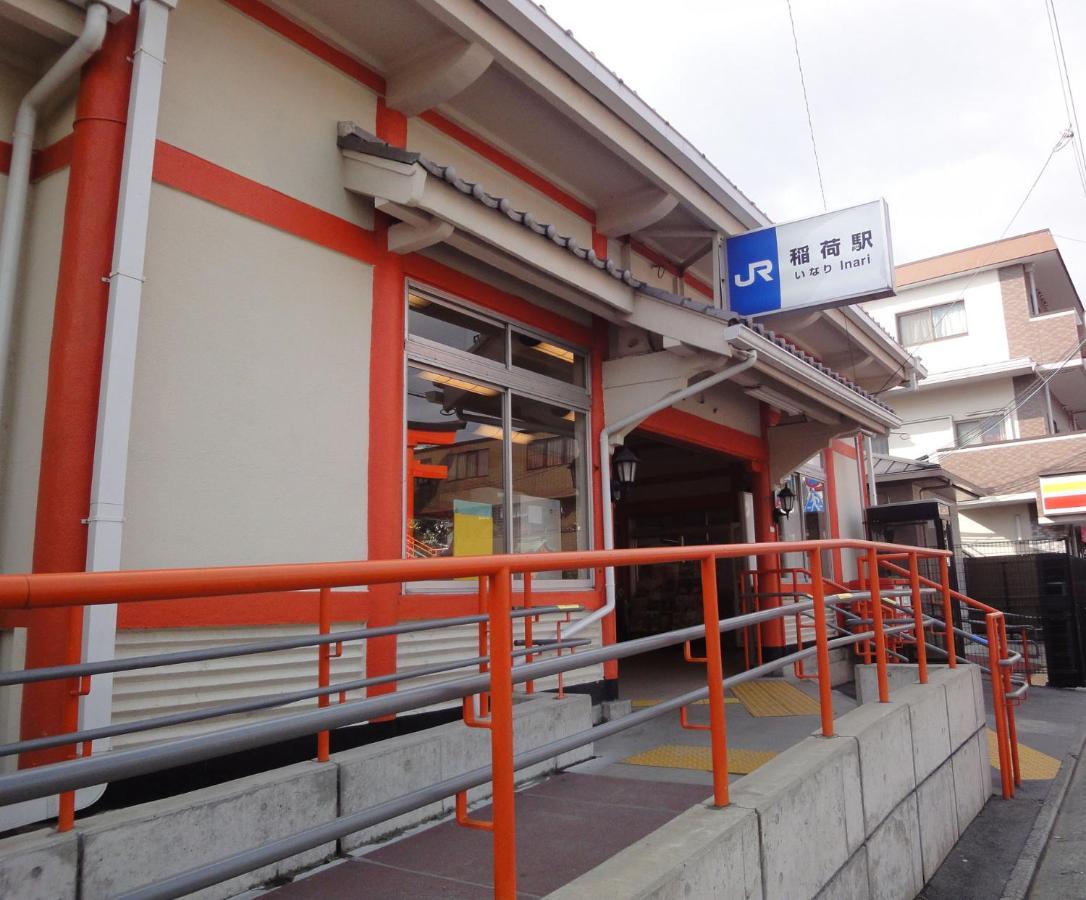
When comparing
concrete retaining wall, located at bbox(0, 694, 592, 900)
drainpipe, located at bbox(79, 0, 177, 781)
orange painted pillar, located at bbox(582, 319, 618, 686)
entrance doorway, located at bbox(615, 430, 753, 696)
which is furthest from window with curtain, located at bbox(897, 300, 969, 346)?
drainpipe, located at bbox(79, 0, 177, 781)

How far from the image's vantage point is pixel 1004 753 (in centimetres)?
570

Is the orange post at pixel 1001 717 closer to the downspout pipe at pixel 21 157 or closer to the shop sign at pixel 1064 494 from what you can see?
the downspout pipe at pixel 21 157

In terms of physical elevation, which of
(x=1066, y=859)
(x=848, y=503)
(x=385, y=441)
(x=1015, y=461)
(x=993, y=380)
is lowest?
(x=1066, y=859)

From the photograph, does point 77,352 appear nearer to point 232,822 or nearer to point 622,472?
point 232,822

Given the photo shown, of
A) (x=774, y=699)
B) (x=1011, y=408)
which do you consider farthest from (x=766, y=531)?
(x=1011, y=408)

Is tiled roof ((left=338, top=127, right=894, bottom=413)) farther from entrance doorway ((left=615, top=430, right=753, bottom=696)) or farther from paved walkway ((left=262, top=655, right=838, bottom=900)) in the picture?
entrance doorway ((left=615, top=430, right=753, bottom=696))

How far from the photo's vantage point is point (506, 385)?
6609 millimetres

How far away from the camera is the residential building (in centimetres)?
2239

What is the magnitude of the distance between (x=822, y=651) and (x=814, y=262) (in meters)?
5.26

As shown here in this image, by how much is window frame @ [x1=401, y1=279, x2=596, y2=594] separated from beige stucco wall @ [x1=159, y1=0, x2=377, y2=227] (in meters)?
0.94

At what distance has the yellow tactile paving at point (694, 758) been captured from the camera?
202 inches

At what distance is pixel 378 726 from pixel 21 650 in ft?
6.59

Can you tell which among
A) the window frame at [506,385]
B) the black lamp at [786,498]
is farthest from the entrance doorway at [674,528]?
the window frame at [506,385]

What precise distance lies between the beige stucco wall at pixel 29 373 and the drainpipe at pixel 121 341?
1.26 ft
